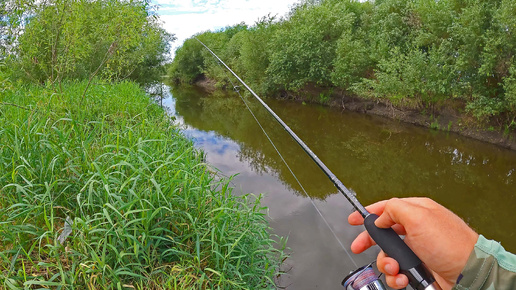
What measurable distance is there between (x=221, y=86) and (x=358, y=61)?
18302mm

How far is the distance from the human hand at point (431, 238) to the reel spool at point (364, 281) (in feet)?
0.14

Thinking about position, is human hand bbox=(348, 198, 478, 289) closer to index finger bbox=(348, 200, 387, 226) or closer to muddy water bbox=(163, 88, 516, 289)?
A: index finger bbox=(348, 200, 387, 226)

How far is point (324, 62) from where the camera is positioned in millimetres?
19156

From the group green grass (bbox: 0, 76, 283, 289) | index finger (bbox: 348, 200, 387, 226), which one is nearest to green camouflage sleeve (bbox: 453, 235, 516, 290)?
index finger (bbox: 348, 200, 387, 226)

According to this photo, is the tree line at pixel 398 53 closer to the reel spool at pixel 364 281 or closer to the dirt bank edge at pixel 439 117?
the dirt bank edge at pixel 439 117

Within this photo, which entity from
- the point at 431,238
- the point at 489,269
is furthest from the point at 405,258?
the point at 489,269

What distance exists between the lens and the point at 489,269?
1.09 metres

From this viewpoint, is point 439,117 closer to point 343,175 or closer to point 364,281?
point 343,175

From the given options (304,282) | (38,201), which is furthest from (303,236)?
(38,201)

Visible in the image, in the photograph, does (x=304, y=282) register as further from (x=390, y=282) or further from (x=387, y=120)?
(x=387, y=120)

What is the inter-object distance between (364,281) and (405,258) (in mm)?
184

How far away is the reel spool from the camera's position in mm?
1254

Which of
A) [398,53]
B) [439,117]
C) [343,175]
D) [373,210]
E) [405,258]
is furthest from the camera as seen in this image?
[398,53]

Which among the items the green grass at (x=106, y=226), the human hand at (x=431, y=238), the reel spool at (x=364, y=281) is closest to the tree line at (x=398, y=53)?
the green grass at (x=106, y=226)
